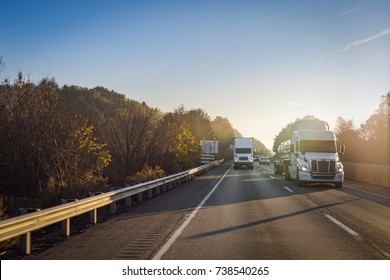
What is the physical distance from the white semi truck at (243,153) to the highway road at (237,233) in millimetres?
34280

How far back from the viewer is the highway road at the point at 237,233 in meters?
6.52

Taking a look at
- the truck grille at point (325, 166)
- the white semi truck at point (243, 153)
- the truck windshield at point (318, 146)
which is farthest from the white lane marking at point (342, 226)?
the white semi truck at point (243, 153)

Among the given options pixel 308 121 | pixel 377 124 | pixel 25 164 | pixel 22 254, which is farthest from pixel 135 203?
pixel 377 124

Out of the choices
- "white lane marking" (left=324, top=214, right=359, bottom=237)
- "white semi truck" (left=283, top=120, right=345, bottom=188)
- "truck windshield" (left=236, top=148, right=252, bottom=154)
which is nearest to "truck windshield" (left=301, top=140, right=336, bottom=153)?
"white semi truck" (left=283, top=120, right=345, bottom=188)

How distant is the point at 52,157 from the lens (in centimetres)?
1551

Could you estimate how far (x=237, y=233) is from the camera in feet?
27.1

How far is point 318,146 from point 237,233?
1520cm

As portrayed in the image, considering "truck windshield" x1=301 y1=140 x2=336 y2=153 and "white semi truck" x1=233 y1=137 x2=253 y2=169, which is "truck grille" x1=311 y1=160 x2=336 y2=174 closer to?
"truck windshield" x1=301 y1=140 x2=336 y2=153

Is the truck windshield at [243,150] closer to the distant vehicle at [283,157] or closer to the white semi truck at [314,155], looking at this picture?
the distant vehicle at [283,157]

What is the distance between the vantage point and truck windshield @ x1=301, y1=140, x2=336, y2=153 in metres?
21.9

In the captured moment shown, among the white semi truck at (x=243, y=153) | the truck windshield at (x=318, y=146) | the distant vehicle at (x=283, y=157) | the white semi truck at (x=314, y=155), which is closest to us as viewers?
the white semi truck at (x=314, y=155)

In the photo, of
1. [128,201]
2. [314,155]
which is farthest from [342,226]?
[314,155]

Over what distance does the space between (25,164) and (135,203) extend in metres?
5.32

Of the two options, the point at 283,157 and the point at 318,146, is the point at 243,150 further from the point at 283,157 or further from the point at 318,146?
the point at 318,146
